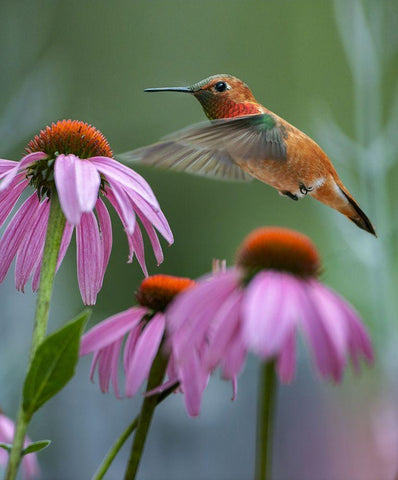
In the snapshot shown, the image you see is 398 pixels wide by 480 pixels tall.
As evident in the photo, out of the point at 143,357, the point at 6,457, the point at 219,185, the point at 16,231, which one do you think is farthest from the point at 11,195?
the point at 219,185

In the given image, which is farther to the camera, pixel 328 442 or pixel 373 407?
pixel 373 407

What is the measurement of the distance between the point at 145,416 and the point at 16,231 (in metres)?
0.13

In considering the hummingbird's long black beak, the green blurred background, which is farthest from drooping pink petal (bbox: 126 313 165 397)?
the green blurred background

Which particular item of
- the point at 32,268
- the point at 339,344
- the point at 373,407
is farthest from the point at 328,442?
the point at 339,344

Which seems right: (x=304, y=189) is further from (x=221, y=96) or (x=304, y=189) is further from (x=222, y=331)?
(x=222, y=331)

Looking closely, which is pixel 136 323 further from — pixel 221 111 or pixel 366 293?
pixel 366 293

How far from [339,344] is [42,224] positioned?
0.64 feet

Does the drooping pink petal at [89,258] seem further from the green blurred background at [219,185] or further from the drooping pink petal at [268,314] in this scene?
the green blurred background at [219,185]

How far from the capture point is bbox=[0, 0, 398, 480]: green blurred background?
156 cm

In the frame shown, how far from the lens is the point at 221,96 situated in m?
0.34

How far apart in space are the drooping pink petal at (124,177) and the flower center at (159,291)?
0.04 meters

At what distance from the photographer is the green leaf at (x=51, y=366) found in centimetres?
23

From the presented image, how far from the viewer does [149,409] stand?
25 cm

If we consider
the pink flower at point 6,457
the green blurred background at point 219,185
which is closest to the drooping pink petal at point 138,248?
the pink flower at point 6,457
